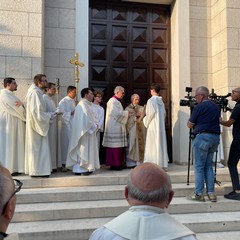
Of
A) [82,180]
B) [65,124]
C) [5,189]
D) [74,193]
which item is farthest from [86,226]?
[5,189]

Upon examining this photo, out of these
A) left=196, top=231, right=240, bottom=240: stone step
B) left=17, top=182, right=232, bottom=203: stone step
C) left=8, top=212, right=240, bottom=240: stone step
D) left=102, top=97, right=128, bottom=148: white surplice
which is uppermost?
left=102, top=97, right=128, bottom=148: white surplice

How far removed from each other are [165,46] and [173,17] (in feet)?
2.68

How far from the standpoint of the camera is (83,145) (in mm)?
6332

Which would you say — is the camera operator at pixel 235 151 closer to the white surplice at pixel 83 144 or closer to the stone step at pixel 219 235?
the stone step at pixel 219 235

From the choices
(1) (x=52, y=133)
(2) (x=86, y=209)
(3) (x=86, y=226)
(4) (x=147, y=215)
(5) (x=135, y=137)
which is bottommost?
(3) (x=86, y=226)

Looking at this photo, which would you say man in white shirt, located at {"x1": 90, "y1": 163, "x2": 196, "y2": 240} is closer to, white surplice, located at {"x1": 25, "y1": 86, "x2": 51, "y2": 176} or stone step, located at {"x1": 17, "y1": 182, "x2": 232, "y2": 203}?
stone step, located at {"x1": 17, "y1": 182, "x2": 232, "y2": 203}

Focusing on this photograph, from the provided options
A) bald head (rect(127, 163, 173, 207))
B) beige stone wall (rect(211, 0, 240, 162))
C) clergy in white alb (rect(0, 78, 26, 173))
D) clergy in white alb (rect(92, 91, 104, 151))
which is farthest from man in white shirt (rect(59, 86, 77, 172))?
bald head (rect(127, 163, 173, 207))

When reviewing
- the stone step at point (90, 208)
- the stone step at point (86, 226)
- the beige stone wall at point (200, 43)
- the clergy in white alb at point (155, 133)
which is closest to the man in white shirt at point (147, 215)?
the stone step at point (86, 226)

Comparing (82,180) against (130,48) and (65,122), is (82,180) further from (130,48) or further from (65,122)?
(130,48)

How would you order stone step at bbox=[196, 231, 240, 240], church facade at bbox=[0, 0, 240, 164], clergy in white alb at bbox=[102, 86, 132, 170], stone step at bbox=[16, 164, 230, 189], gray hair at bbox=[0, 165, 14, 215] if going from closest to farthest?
gray hair at bbox=[0, 165, 14, 215]
stone step at bbox=[196, 231, 240, 240]
stone step at bbox=[16, 164, 230, 189]
clergy in white alb at bbox=[102, 86, 132, 170]
church facade at bbox=[0, 0, 240, 164]

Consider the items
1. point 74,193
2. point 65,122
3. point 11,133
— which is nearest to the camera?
point 74,193

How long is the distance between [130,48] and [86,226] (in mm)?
5692

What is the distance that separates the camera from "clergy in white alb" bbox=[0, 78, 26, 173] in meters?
6.06

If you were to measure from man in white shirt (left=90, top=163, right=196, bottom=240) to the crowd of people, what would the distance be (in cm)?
460
